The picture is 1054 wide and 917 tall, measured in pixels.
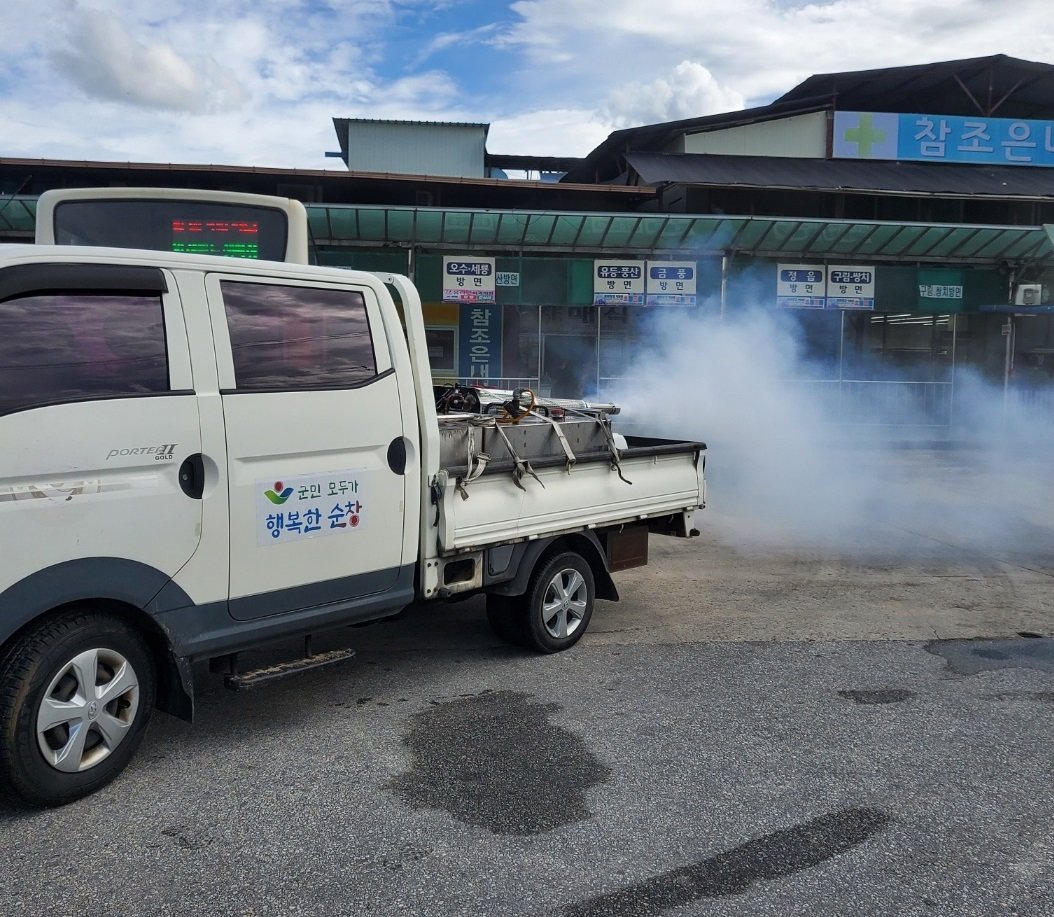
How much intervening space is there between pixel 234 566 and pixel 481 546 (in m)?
1.46

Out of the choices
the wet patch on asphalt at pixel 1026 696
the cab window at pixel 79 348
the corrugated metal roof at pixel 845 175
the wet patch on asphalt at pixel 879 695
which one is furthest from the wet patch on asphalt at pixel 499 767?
the corrugated metal roof at pixel 845 175

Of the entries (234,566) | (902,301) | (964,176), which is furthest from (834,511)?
(964,176)

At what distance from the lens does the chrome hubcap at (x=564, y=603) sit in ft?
18.3

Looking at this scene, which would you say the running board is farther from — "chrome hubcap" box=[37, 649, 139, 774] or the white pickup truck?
"chrome hubcap" box=[37, 649, 139, 774]

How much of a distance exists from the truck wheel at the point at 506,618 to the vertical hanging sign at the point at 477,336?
1404 centimetres

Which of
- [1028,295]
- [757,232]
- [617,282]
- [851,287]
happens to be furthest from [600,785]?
[1028,295]

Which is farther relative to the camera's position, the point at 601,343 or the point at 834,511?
the point at 601,343

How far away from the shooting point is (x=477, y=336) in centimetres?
1950

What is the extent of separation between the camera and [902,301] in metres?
19.8

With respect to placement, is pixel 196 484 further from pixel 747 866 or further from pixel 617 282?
pixel 617 282

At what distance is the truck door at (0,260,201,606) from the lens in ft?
10.9

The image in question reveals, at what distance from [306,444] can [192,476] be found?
1.81 feet

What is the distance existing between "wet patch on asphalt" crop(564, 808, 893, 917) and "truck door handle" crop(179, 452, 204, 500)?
215 centimetres

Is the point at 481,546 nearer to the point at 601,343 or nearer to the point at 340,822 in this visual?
the point at 340,822
